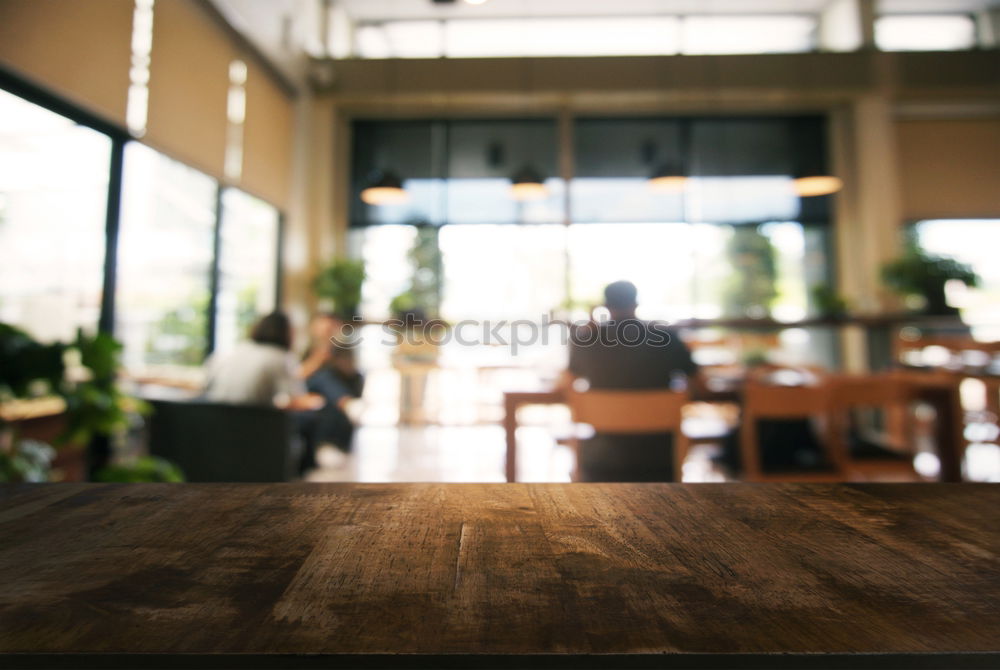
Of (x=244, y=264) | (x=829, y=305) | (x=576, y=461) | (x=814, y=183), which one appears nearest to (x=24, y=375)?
(x=576, y=461)

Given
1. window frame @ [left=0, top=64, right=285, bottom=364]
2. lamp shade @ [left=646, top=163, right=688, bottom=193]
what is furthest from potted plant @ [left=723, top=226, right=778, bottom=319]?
window frame @ [left=0, top=64, right=285, bottom=364]

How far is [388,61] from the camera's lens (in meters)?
6.28

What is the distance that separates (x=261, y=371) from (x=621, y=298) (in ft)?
6.89

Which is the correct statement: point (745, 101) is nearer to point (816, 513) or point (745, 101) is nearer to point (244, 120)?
point (244, 120)

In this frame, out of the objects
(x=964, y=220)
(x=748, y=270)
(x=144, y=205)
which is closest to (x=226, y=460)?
(x=144, y=205)

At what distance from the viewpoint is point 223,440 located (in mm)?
2600

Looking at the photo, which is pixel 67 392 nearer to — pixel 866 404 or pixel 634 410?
pixel 634 410

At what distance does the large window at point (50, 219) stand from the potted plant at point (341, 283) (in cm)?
277

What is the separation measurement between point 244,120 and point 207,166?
87 cm

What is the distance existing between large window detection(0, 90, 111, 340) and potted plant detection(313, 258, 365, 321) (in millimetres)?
2767

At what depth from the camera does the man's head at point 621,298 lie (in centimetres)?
284

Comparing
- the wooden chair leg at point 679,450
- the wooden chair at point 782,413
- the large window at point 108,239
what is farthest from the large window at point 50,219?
the wooden chair at point 782,413

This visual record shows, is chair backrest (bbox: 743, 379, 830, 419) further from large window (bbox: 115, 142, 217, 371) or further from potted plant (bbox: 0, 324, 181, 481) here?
large window (bbox: 115, 142, 217, 371)

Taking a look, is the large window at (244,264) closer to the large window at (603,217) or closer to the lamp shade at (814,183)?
the large window at (603,217)
